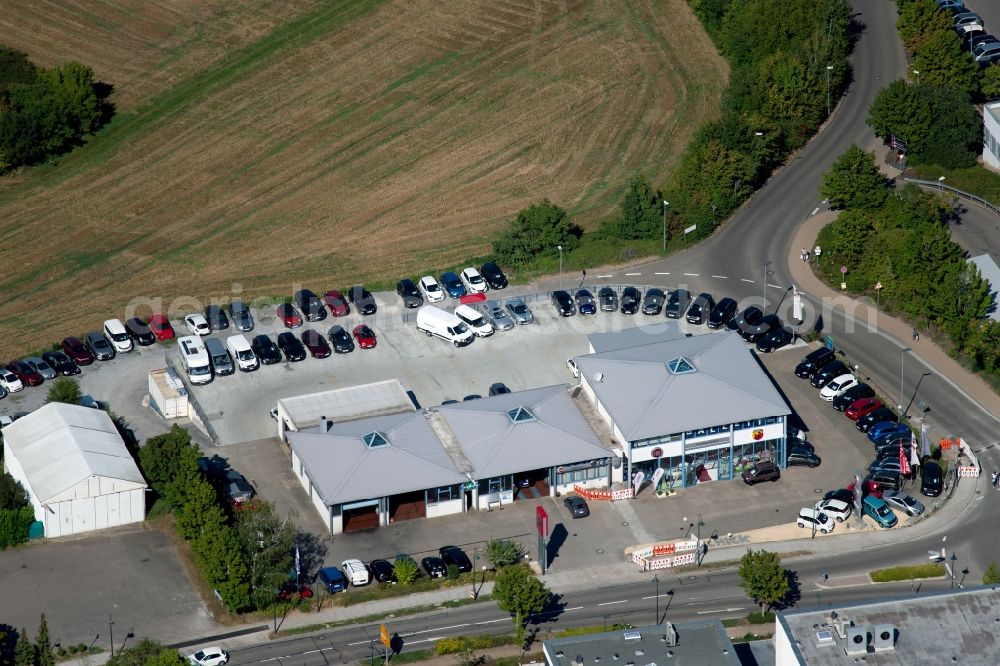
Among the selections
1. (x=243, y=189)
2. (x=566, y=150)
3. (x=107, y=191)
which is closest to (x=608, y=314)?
(x=566, y=150)

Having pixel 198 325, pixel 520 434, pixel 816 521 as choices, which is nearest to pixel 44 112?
pixel 198 325

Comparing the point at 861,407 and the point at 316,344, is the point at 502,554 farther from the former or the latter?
the point at 861,407

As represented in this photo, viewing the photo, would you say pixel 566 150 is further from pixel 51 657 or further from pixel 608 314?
pixel 51 657

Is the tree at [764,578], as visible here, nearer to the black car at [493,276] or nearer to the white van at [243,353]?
the black car at [493,276]

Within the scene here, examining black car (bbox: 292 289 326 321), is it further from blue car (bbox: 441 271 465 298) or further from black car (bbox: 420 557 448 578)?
black car (bbox: 420 557 448 578)

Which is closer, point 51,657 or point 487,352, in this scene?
point 51,657

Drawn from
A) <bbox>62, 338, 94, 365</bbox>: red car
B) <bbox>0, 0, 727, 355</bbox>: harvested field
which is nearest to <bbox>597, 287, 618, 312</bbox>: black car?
<bbox>0, 0, 727, 355</bbox>: harvested field
